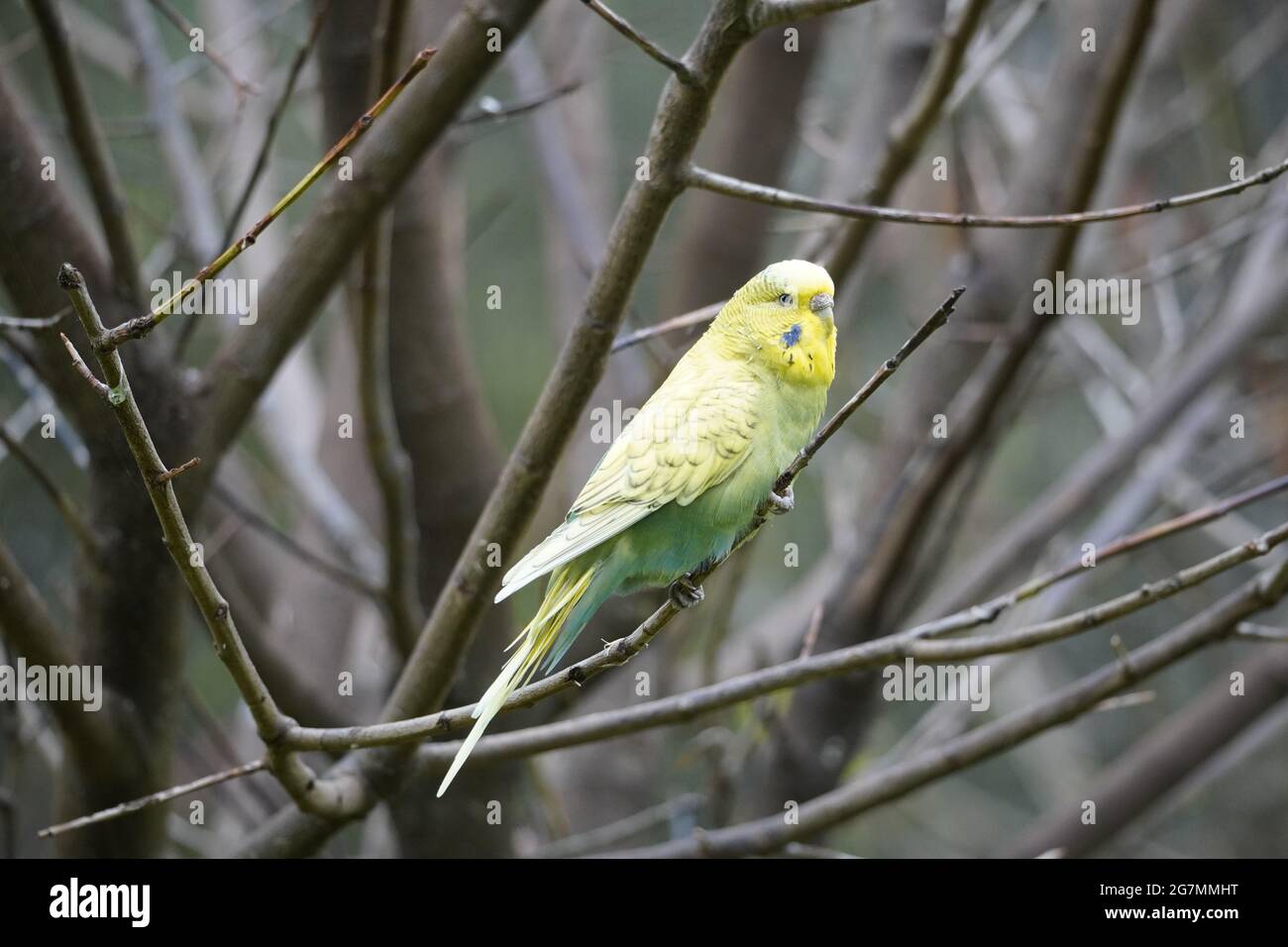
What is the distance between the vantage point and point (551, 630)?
3.04 m

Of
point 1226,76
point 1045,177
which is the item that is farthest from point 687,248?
point 1226,76

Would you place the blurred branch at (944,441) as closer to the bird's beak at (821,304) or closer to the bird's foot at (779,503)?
the bird's beak at (821,304)

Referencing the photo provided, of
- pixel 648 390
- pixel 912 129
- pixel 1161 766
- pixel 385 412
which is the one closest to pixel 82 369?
→ pixel 385 412

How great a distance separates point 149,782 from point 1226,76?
7.99 m

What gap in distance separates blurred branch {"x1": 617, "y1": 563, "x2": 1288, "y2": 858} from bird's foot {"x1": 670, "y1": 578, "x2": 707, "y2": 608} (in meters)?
1.45

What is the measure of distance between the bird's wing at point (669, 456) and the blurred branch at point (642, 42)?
0.83 meters

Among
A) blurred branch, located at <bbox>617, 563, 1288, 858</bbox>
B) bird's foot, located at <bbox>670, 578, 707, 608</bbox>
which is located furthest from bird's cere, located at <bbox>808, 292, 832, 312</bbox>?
blurred branch, located at <bbox>617, 563, 1288, 858</bbox>

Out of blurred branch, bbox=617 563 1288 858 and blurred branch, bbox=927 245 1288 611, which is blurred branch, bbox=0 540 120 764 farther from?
blurred branch, bbox=927 245 1288 611

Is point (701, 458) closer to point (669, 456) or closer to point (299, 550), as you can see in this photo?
point (669, 456)

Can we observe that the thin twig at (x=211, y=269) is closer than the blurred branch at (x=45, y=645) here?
Yes

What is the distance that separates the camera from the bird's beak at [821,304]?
A: 131 inches

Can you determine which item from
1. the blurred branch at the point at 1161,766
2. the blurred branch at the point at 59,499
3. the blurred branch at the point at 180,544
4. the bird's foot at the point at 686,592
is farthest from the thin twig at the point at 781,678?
the blurred branch at the point at 1161,766

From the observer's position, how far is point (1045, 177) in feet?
20.0
